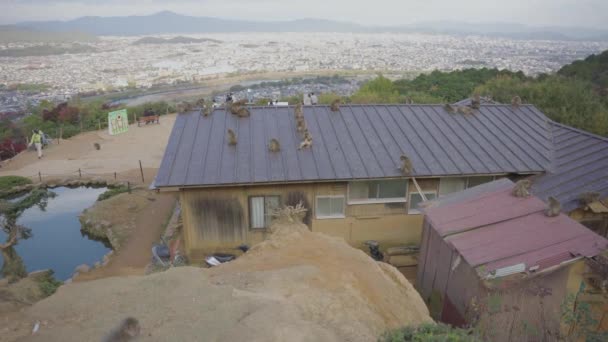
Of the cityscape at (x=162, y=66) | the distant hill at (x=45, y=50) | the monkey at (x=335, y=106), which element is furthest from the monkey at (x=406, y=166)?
the distant hill at (x=45, y=50)

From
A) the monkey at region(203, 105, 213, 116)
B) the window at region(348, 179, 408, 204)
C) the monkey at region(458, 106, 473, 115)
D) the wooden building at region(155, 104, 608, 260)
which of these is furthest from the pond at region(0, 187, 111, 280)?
the monkey at region(458, 106, 473, 115)

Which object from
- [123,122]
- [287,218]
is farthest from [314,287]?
[123,122]

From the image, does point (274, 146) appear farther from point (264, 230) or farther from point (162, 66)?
point (162, 66)

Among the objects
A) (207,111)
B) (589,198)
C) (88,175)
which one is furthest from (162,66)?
(589,198)

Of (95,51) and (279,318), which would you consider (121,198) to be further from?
(95,51)

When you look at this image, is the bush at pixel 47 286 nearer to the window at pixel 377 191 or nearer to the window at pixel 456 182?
the window at pixel 377 191
